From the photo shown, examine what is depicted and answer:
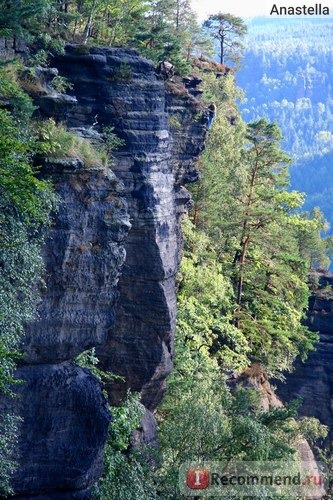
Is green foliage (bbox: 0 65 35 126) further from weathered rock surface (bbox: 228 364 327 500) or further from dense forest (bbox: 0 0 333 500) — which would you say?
weathered rock surface (bbox: 228 364 327 500)

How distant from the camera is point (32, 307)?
40.6ft

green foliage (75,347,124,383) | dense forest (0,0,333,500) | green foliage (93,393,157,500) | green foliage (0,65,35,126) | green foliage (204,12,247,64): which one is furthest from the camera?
green foliage (204,12,247,64)

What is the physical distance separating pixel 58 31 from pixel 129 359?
1022 cm

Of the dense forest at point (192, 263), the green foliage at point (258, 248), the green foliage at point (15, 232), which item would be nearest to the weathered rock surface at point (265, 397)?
the dense forest at point (192, 263)

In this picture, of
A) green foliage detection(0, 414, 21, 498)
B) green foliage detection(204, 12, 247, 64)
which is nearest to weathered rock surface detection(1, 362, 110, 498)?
green foliage detection(0, 414, 21, 498)

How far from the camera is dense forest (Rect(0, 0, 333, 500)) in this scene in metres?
11.9

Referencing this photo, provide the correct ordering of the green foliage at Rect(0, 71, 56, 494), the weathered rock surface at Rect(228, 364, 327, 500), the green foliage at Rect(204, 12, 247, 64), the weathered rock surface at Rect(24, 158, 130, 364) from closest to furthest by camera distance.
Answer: the green foliage at Rect(0, 71, 56, 494) → the weathered rock surface at Rect(24, 158, 130, 364) → the weathered rock surface at Rect(228, 364, 327, 500) → the green foliage at Rect(204, 12, 247, 64)

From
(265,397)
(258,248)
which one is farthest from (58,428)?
(258,248)

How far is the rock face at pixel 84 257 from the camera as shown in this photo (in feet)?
42.4

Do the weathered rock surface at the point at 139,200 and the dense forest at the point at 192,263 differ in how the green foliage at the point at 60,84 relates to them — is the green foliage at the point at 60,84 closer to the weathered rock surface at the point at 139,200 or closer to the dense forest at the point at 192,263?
the dense forest at the point at 192,263

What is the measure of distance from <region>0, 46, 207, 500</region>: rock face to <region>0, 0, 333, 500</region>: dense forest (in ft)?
1.51

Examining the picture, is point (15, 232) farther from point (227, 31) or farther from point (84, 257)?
point (227, 31)

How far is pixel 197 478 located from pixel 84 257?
247 inches

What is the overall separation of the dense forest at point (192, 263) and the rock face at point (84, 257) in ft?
1.51
